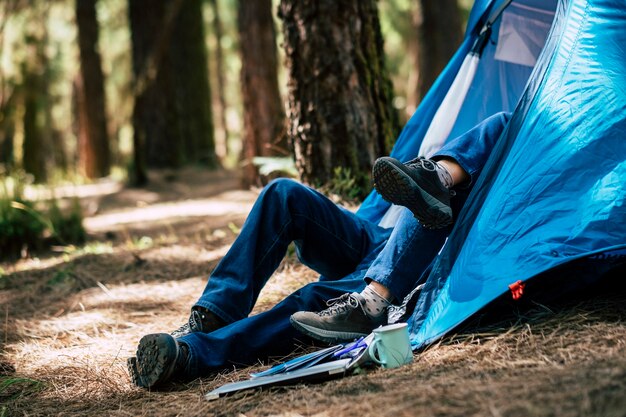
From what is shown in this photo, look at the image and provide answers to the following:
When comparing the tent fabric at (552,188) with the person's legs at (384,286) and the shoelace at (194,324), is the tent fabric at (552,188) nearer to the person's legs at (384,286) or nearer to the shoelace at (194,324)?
the person's legs at (384,286)

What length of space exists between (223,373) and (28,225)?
3481 mm

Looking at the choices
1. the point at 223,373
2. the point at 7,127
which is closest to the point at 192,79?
the point at 7,127

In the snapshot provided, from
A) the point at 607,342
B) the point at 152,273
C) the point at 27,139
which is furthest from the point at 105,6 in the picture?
the point at 607,342

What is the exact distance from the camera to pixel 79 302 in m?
3.63

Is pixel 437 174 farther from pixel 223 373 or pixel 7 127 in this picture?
pixel 7 127

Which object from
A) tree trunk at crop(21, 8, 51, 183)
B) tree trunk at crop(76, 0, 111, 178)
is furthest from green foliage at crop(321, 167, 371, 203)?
tree trunk at crop(21, 8, 51, 183)

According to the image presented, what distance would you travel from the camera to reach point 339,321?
237cm

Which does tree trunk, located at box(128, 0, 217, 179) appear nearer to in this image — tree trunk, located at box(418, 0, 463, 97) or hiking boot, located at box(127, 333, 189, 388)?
tree trunk, located at box(418, 0, 463, 97)

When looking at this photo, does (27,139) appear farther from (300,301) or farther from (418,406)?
(418,406)

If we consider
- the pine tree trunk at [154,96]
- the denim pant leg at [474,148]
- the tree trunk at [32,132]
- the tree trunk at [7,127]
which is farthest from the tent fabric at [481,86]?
the tree trunk at [7,127]

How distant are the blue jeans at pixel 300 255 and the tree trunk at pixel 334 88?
1351 millimetres

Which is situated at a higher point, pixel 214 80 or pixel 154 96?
pixel 214 80

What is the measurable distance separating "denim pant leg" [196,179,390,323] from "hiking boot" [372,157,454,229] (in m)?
0.41

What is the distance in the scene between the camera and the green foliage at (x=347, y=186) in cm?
403
